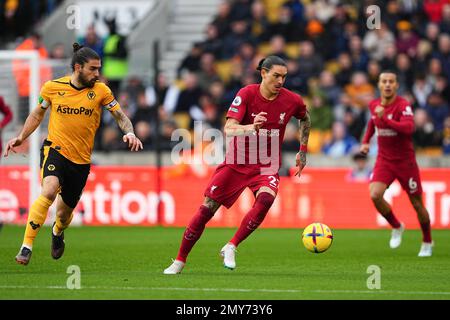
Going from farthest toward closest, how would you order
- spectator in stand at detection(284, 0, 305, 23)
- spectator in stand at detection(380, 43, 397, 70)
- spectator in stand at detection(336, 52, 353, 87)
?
spectator in stand at detection(284, 0, 305, 23), spectator in stand at detection(336, 52, 353, 87), spectator in stand at detection(380, 43, 397, 70)

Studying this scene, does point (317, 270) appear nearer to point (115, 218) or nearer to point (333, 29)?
point (115, 218)

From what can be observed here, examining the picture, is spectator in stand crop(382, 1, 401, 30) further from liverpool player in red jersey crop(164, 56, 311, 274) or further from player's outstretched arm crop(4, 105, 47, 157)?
player's outstretched arm crop(4, 105, 47, 157)

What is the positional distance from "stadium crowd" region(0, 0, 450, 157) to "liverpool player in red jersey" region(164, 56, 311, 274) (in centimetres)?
1026

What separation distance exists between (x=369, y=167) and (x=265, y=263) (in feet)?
27.0

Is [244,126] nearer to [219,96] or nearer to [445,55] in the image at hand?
[219,96]

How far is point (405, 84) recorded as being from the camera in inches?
930

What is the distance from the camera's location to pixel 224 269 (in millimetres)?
12898

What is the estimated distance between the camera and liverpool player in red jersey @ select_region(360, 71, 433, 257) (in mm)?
15516

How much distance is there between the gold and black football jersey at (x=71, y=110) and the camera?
12.6 metres

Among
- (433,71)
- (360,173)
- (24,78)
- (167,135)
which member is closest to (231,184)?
(360,173)

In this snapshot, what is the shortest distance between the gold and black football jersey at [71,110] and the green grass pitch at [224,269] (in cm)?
143

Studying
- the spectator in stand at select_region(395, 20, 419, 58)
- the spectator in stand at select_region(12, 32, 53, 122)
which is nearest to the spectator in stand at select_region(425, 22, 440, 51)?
the spectator in stand at select_region(395, 20, 419, 58)

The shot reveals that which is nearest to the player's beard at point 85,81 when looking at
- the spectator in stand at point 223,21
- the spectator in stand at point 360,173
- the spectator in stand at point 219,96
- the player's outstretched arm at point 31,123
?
the player's outstretched arm at point 31,123
